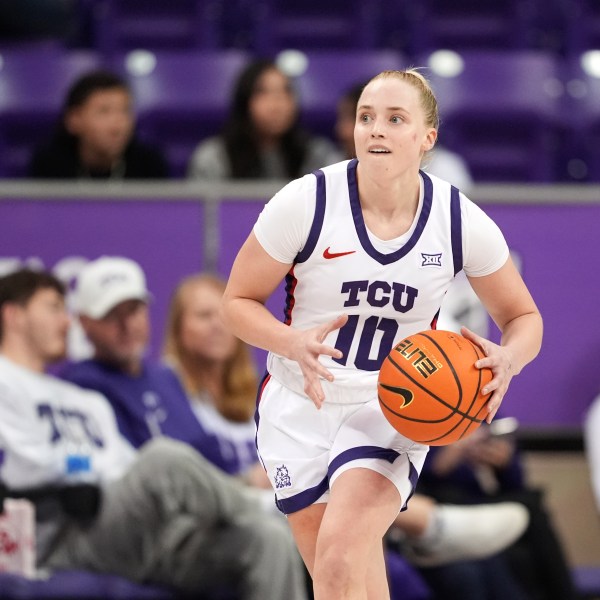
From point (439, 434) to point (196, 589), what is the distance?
7.16 ft

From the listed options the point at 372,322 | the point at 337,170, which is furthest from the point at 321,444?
the point at 337,170

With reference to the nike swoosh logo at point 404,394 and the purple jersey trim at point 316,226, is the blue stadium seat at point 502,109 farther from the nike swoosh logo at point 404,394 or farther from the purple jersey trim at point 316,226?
the nike swoosh logo at point 404,394

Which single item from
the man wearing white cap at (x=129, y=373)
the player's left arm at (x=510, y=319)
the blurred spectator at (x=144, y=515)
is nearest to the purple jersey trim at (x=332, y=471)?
the player's left arm at (x=510, y=319)

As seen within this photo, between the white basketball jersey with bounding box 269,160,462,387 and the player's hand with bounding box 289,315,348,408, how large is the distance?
0.23 meters

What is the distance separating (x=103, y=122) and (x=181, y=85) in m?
1.34

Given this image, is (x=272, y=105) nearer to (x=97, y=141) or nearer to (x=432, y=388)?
(x=97, y=141)

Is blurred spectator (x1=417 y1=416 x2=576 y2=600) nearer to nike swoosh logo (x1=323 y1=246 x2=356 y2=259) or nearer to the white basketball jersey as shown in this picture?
the white basketball jersey

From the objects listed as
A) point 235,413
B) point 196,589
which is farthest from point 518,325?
point 235,413

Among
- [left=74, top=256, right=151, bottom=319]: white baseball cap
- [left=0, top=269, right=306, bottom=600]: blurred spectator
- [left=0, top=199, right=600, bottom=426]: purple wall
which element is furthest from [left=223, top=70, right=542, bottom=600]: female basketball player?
[left=0, top=199, right=600, bottom=426]: purple wall

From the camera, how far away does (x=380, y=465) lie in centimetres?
351

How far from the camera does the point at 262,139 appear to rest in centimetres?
719

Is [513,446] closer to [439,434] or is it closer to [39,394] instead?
[39,394]

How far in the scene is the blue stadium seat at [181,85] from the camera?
8195 millimetres

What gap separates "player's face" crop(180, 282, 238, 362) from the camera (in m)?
6.05
